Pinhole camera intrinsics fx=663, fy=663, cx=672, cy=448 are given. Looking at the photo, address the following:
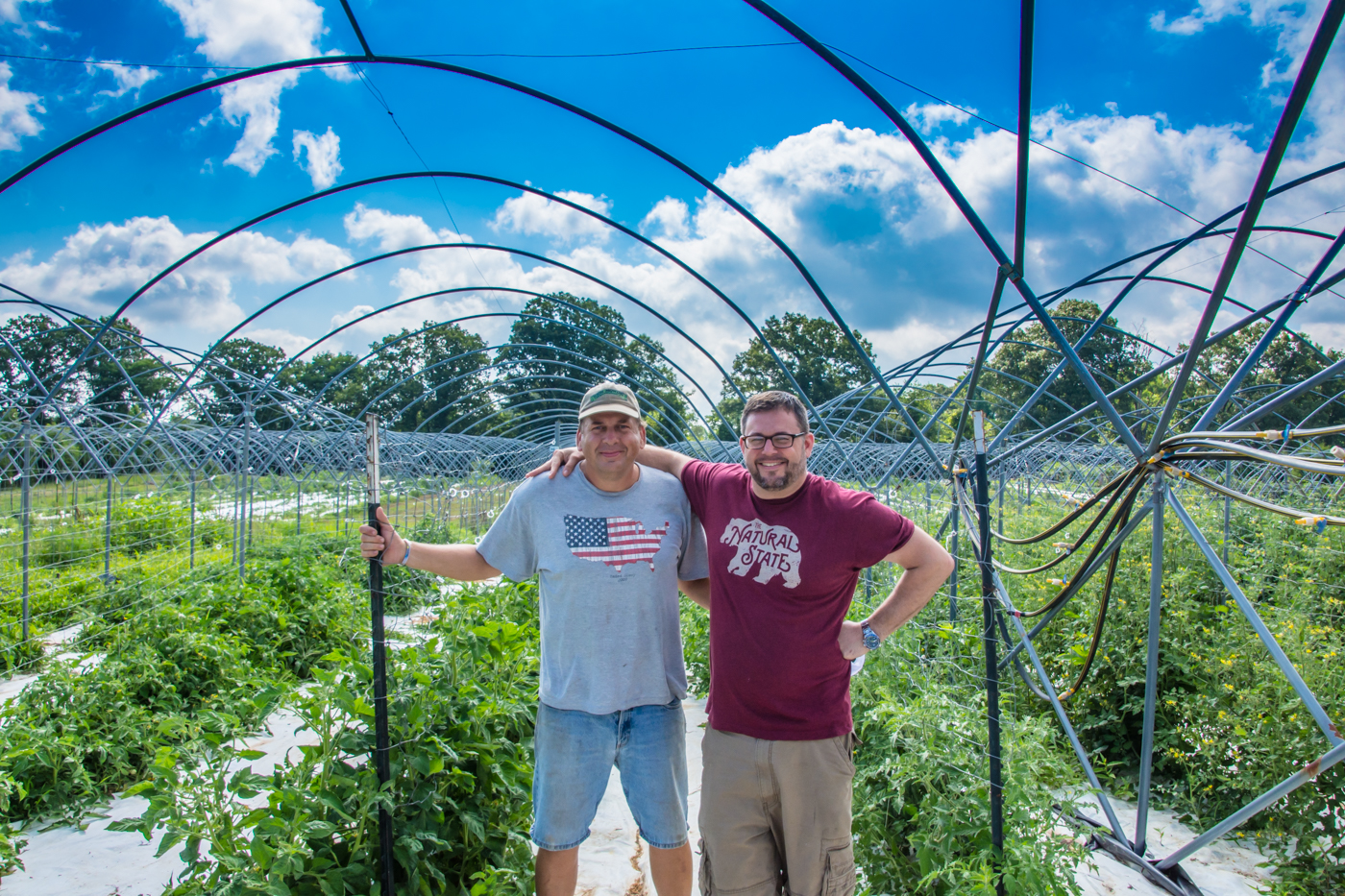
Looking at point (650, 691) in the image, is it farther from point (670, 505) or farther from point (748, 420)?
point (748, 420)

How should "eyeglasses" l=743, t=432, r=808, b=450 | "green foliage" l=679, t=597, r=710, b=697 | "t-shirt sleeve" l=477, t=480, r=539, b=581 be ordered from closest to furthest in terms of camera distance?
"eyeglasses" l=743, t=432, r=808, b=450, "t-shirt sleeve" l=477, t=480, r=539, b=581, "green foliage" l=679, t=597, r=710, b=697

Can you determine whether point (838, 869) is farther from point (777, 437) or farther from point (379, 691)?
point (379, 691)

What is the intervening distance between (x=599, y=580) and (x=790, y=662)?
0.71 m

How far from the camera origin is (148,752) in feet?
13.5

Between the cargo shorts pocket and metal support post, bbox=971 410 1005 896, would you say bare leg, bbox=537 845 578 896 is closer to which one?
the cargo shorts pocket

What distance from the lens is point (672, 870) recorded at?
7.73 feet

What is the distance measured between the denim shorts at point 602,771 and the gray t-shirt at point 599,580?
0.07 metres

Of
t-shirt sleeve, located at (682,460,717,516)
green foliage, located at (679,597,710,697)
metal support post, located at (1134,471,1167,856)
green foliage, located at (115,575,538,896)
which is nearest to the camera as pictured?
green foliage, located at (115,575,538,896)

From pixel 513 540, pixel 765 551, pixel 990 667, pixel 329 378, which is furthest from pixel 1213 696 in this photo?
pixel 329 378

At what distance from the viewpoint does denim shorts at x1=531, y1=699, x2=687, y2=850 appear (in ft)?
7.52

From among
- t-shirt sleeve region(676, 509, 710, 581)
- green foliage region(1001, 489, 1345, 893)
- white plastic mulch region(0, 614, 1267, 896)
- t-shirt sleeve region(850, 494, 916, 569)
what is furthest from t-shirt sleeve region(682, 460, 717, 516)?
green foliage region(1001, 489, 1345, 893)

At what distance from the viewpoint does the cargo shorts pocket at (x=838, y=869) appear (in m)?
2.17

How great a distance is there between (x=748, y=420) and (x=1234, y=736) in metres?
3.19

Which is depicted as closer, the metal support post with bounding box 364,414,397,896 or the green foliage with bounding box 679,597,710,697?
the metal support post with bounding box 364,414,397,896
